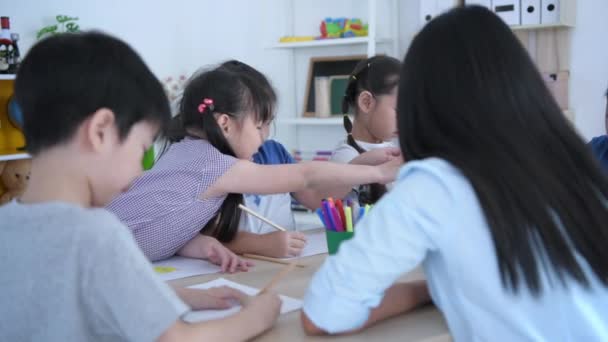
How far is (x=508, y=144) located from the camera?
0.70 meters

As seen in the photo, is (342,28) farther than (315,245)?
Yes

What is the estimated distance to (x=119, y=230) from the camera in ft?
2.13

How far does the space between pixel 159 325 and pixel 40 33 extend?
234 centimetres

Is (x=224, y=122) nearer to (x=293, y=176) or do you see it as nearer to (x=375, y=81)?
(x=293, y=176)

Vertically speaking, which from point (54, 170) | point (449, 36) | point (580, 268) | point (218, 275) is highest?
point (449, 36)

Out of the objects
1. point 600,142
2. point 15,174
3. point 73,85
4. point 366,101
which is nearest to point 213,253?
point 73,85

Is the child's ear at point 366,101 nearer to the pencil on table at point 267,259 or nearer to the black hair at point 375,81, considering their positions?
the black hair at point 375,81

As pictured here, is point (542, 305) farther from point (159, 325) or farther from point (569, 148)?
point (159, 325)

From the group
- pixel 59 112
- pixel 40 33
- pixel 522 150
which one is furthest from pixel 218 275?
pixel 40 33

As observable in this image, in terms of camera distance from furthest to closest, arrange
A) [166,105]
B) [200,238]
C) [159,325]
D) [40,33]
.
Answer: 1. [40,33]
2. [200,238]
3. [166,105]
4. [159,325]

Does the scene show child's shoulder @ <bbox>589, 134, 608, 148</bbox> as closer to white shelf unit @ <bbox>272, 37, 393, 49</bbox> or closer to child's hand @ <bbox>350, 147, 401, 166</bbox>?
child's hand @ <bbox>350, 147, 401, 166</bbox>

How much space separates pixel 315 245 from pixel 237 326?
1.88ft

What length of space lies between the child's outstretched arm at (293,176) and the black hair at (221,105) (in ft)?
0.31

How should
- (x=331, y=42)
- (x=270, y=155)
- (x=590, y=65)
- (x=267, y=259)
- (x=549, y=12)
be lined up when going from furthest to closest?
1. (x=331, y=42)
2. (x=590, y=65)
3. (x=549, y=12)
4. (x=270, y=155)
5. (x=267, y=259)
